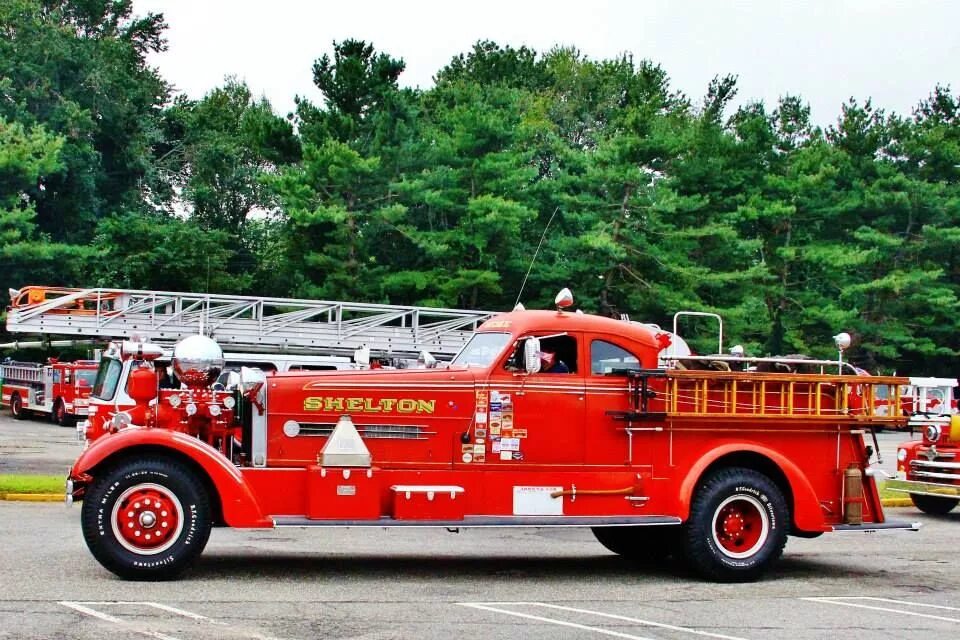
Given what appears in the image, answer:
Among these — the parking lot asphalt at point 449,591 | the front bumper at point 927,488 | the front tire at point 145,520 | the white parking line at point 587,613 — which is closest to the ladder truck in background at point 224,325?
the front bumper at point 927,488

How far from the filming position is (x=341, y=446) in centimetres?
1088

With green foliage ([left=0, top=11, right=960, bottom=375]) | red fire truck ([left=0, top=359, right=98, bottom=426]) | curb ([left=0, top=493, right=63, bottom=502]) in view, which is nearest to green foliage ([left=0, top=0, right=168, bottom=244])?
green foliage ([left=0, top=11, right=960, bottom=375])

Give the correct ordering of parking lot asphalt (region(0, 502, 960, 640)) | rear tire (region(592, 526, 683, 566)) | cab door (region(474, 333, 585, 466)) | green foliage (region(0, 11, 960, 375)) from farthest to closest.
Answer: green foliage (region(0, 11, 960, 375)), rear tire (region(592, 526, 683, 566)), cab door (region(474, 333, 585, 466)), parking lot asphalt (region(0, 502, 960, 640))

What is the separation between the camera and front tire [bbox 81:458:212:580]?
10453mm

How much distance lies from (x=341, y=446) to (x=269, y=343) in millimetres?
21133

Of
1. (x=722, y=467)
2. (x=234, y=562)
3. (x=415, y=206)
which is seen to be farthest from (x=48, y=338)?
(x=722, y=467)

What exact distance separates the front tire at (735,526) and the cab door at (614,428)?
0.57m

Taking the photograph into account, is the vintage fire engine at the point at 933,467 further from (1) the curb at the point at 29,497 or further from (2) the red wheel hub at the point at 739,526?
Answer: (1) the curb at the point at 29,497

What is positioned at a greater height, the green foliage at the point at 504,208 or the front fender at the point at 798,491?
the green foliage at the point at 504,208

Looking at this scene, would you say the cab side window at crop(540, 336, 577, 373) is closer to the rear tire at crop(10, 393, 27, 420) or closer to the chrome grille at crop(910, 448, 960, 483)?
the chrome grille at crop(910, 448, 960, 483)

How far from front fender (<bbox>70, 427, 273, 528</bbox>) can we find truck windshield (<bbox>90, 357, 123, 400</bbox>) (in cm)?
969

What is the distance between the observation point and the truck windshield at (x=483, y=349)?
37.7ft

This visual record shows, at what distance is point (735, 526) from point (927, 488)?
22.8ft

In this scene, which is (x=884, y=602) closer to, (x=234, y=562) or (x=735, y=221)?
(x=234, y=562)
